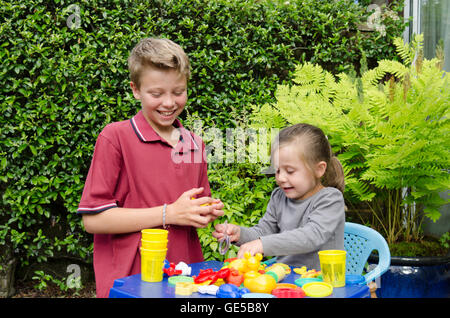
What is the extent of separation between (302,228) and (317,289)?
1.87 ft

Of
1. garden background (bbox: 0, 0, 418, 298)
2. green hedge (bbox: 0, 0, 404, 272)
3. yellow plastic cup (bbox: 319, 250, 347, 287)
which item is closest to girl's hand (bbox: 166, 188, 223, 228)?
yellow plastic cup (bbox: 319, 250, 347, 287)

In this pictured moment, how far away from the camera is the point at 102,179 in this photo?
1.81 meters

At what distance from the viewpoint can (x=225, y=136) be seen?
4184 mm

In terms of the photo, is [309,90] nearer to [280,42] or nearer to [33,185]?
[280,42]

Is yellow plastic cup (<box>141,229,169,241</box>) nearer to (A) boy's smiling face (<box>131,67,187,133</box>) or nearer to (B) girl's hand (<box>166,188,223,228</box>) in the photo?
(B) girl's hand (<box>166,188,223,228</box>)

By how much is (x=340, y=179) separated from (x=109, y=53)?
8.51 ft

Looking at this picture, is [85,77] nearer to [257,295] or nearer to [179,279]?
[179,279]

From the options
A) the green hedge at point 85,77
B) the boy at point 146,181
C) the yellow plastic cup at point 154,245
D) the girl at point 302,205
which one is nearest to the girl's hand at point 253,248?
the girl at point 302,205

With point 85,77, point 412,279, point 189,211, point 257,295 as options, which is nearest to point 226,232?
point 189,211

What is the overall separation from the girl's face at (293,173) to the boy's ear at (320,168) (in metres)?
0.02

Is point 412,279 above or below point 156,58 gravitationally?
below

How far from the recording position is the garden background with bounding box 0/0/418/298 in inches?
149

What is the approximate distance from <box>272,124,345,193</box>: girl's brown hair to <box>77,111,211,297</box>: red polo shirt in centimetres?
54
